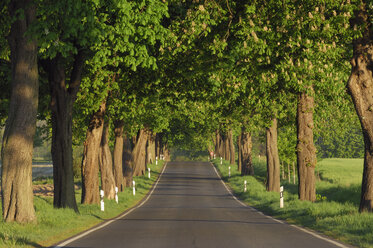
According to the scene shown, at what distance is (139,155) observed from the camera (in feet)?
191

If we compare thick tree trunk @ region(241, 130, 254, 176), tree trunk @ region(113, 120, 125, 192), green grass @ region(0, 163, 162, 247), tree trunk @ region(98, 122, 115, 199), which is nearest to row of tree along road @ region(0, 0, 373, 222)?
green grass @ region(0, 163, 162, 247)

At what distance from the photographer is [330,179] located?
200ft

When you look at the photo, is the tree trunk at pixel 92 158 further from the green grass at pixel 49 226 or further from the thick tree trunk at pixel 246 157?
the thick tree trunk at pixel 246 157

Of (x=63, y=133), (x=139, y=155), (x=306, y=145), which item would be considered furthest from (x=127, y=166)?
(x=63, y=133)

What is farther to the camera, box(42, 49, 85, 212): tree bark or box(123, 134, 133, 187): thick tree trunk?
box(123, 134, 133, 187): thick tree trunk

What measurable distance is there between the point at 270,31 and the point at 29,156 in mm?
8076

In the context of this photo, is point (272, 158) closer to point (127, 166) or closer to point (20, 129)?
point (127, 166)

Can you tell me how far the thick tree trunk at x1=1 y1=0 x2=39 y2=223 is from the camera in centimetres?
1606

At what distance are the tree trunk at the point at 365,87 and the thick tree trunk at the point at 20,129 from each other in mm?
9662

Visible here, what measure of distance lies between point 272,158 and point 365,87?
837 inches

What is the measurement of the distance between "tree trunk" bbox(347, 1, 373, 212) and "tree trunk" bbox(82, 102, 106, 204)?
458 inches

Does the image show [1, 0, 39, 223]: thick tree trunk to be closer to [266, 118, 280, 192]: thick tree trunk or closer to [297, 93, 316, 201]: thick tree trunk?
[297, 93, 316, 201]: thick tree trunk

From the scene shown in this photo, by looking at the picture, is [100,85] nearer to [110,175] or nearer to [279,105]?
[110,175]

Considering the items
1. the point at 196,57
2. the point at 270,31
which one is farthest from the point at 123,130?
the point at 270,31
